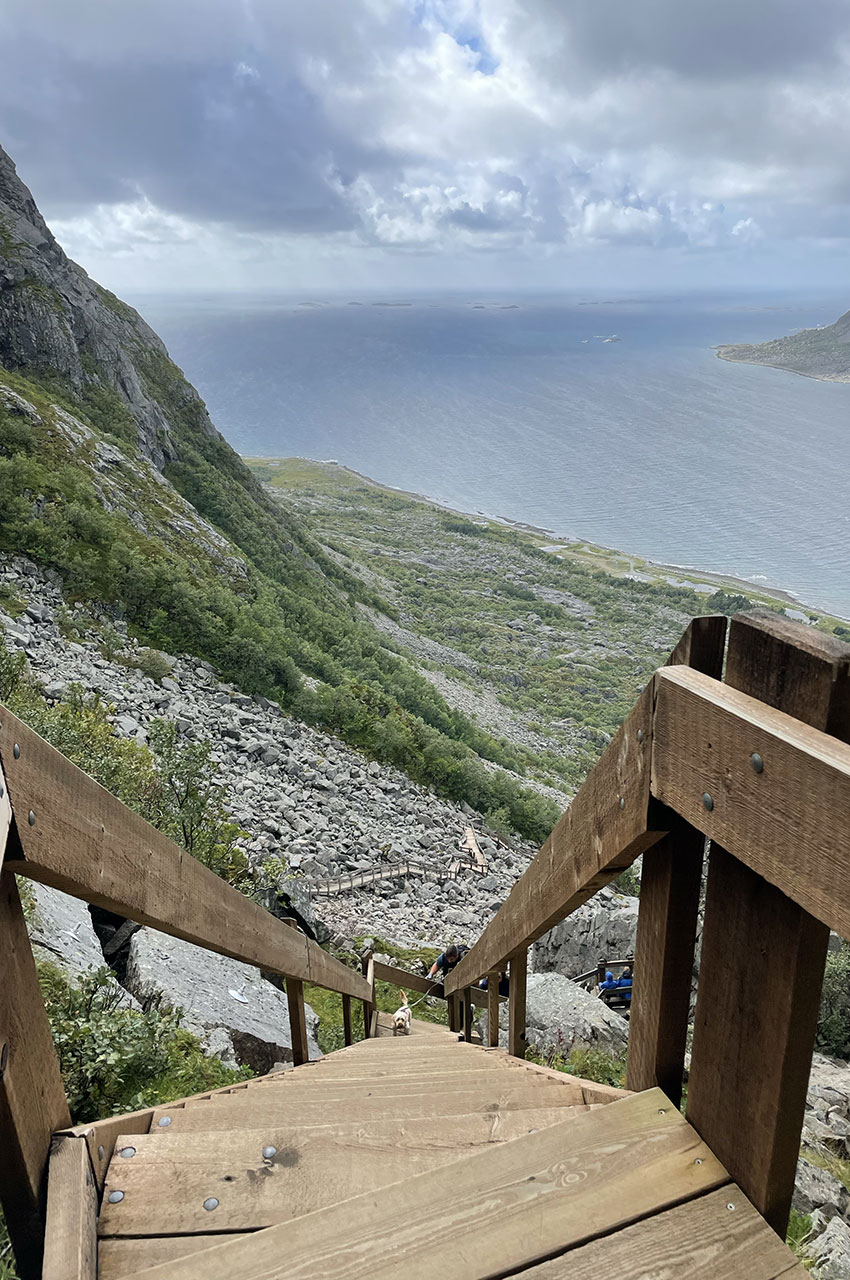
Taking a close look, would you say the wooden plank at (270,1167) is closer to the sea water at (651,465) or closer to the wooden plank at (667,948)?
the wooden plank at (667,948)

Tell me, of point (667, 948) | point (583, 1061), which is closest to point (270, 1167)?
point (667, 948)

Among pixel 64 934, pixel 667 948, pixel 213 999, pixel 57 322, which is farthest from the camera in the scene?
pixel 57 322

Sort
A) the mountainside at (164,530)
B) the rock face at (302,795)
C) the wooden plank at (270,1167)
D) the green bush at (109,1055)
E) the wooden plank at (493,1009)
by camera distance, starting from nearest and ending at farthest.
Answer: the wooden plank at (270,1167), the green bush at (109,1055), the wooden plank at (493,1009), the rock face at (302,795), the mountainside at (164,530)

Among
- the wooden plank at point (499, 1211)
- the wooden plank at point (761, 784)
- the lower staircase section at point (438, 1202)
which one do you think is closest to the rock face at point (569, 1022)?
the lower staircase section at point (438, 1202)

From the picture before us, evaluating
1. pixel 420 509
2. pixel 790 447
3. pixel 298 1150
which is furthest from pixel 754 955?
pixel 790 447

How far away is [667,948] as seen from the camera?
1491 mm

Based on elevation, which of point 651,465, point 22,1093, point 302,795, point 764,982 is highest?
point 764,982

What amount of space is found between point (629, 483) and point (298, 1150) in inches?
5263

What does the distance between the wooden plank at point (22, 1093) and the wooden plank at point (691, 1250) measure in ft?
2.93

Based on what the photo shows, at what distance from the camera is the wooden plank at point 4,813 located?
1171mm

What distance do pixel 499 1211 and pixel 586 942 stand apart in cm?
1214

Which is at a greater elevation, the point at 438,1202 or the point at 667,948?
the point at 667,948

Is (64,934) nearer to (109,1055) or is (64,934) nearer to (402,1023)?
(109,1055)

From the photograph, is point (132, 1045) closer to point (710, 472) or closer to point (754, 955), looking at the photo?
point (754, 955)
